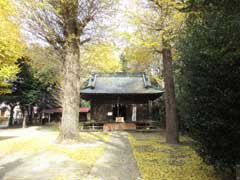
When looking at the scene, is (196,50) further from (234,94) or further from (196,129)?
(196,129)

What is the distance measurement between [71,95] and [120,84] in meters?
12.9

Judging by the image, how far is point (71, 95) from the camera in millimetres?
12492

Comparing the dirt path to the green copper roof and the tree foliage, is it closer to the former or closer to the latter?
the tree foliage

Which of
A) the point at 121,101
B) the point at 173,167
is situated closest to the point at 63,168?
the point at 173,167

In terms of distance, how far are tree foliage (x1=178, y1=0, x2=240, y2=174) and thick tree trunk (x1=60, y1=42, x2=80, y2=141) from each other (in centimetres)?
796

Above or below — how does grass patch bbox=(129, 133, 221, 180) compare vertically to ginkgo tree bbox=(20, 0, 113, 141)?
below

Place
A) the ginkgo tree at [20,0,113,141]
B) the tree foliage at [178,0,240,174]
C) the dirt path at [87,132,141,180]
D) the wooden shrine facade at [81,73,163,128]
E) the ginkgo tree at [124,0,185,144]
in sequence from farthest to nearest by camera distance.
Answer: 1. the wooden shrine facade at [81,73,163,128]
2. the ginkgo tree at [20,0,113,141]
3. the ginkgo tree at [124,0,185,144]
4. the dirt path at [87,132,141,180]
5. the tree foliage at [178,0,240,174]

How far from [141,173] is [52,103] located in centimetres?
3452

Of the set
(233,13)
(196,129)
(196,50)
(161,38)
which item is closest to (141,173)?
(196,129)

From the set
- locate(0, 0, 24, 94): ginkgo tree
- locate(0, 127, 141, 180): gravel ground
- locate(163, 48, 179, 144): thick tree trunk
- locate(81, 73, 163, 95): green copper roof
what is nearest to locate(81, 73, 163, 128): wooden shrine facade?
locate(81, 73, 163, 95): green copper roof

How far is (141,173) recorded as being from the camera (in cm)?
626

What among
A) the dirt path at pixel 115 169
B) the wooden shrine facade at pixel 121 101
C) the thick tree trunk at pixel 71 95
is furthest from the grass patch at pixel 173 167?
the wooden shrine facade at pixel 121 101

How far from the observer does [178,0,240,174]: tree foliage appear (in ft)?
15.3

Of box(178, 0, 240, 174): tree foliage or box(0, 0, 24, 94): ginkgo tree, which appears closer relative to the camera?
box(178, 0, 240, 174): tree foliage
